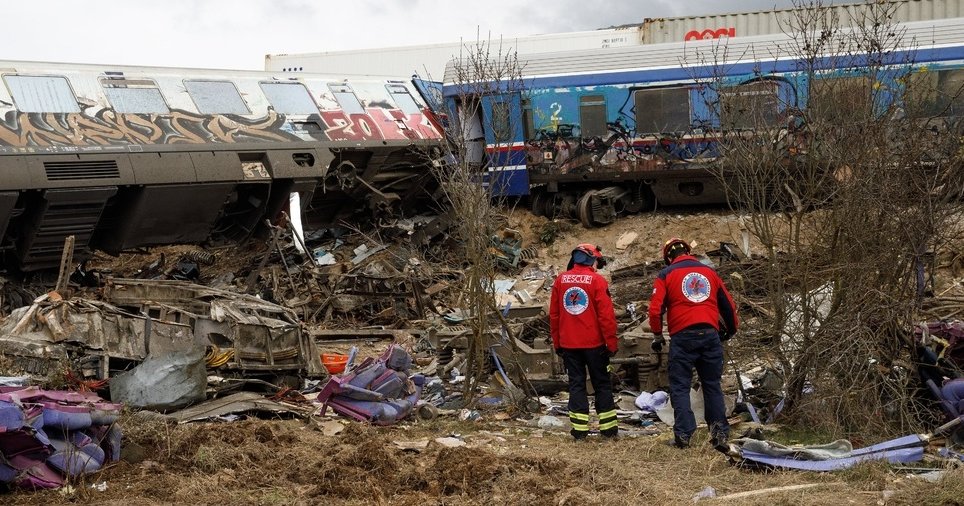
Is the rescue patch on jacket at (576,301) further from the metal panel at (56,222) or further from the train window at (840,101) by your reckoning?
the metal panel at (56,222)

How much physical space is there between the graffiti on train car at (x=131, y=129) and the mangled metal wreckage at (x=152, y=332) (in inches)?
139

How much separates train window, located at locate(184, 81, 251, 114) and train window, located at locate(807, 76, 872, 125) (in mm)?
9878

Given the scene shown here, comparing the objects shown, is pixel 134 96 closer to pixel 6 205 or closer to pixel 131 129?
pixel 131 129

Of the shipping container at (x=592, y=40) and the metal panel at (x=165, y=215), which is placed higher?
the shipping container at (x=592, y=40)

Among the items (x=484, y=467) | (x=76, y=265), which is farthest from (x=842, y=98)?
(x=76, y=265)

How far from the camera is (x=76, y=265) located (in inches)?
595

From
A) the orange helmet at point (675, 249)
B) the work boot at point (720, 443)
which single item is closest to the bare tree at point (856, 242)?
the orange helmet at point (675, 249)

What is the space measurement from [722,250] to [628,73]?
14.5 ft

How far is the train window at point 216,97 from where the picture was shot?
1622cm

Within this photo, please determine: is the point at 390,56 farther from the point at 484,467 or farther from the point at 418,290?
the point at 484,467

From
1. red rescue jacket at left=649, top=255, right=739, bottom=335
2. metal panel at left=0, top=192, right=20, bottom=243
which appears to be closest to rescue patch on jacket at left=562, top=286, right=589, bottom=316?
red rescue jacket at left=649, top=255, right=739, bottom=335

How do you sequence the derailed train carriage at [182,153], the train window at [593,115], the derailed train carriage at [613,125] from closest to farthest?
1. the derailed train carriage at [182,153]
2. the derailed train carriage at [613,125]
3. the train window at [593,115]

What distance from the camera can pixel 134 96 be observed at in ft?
51.2

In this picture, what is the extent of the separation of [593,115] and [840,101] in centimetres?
1046
